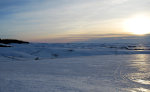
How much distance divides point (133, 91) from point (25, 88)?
5.65 feet

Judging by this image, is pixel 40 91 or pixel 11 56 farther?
pixel 11 56

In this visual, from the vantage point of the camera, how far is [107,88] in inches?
92.0

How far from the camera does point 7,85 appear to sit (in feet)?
7.60

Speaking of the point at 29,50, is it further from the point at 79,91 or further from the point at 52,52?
the point at 79,91

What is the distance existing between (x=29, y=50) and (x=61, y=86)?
680 centimetres

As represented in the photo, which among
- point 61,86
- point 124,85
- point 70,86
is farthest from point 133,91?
point 61,86

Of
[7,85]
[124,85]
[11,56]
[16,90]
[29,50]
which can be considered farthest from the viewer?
[29,50]

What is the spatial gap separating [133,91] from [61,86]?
46.3 inches

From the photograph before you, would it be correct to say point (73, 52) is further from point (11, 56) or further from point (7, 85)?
point (7, 85)

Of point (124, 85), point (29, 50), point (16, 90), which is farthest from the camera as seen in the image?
point (29, 50)

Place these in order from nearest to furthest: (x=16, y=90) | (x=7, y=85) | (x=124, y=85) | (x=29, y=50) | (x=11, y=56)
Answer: (x=16, y=90), (x=7, y=85), (x=124, y=85), (x=11, y=56), (x=29, y=50)

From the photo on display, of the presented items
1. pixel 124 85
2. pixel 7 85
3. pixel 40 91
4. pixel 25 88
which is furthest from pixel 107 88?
pixel 7 85

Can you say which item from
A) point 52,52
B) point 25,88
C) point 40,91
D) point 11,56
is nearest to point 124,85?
point 40,91

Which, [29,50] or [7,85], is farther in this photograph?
[29,50]
